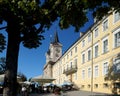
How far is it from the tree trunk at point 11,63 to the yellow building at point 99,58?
20163 millimetres

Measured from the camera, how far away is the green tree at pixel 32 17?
13.6 metres

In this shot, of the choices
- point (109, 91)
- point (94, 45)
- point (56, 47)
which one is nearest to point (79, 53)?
point (94, 45)

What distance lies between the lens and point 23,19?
46.5ft

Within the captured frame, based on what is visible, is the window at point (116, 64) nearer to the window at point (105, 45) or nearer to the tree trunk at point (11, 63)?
the window at point (105, 45)

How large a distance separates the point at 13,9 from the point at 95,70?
30.5 metres

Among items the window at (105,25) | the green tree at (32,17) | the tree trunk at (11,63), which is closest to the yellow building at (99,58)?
the window at (105,25)

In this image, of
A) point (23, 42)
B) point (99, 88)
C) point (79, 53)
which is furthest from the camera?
point (79, 53)

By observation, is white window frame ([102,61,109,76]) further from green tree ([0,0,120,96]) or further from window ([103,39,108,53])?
green tree ([0,0,120,96])

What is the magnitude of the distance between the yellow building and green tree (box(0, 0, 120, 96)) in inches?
756

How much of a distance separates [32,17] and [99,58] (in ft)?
89.9

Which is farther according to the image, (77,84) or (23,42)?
(77,84)

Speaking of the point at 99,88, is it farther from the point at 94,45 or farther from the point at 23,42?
the point at 23,42

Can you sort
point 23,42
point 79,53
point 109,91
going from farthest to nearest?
1. point 79,53
2. point 109,91
3. point 23,42

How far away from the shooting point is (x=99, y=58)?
40719 millimetres
